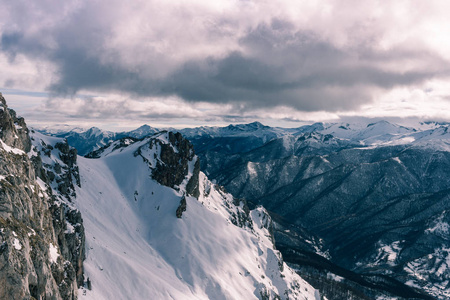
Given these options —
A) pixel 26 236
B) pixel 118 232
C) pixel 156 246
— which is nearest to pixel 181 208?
pixel 156 246

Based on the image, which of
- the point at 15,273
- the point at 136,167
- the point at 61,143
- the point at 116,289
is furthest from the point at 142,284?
the point at 136,167

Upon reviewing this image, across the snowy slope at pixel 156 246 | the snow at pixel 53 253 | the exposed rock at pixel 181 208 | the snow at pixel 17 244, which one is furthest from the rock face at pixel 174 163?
the snow at pixel 17 244

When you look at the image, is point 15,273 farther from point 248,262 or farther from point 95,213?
point 248,262

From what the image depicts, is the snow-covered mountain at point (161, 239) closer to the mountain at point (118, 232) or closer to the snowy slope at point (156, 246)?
the snowy slope at point (156, 246)

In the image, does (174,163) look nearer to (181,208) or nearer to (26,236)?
(181,208)

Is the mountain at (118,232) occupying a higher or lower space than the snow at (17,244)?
lower

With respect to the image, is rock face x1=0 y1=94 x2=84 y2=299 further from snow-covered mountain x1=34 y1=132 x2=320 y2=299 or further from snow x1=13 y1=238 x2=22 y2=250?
snow-covered mountain x1=34 y1=132 x2=320 y2=299
